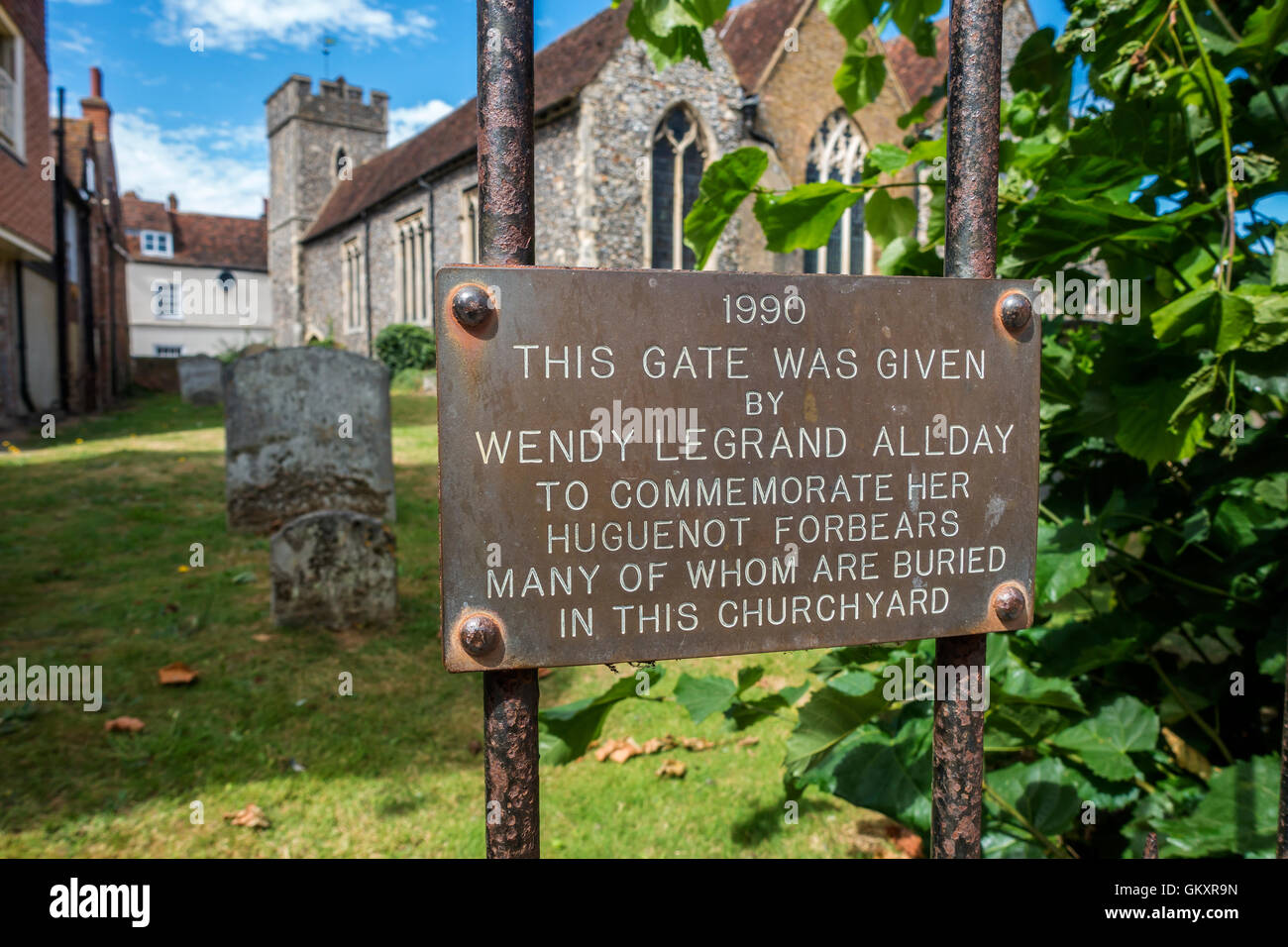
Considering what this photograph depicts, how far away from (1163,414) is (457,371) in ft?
4.30

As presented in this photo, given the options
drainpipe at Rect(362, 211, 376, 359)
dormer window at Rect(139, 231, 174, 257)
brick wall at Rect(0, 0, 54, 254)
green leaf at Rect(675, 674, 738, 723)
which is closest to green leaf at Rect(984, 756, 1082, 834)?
green leaf at Rect(675, 674, 738, 723)

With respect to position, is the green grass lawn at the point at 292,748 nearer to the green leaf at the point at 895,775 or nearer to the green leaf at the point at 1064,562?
Result: the green leaf at the point at 895,775

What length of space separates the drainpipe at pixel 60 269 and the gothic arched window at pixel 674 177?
1071 centimetres

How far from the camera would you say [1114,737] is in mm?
1932

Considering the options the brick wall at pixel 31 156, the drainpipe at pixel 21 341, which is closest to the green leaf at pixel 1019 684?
the brick wall at pixel 31 156

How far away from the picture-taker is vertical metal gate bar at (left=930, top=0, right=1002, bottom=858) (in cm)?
141

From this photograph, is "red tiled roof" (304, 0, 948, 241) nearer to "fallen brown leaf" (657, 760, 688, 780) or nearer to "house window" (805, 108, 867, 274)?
"house window" (805, 108, 867, 274)

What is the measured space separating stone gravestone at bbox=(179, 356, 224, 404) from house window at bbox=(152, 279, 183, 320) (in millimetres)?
23398

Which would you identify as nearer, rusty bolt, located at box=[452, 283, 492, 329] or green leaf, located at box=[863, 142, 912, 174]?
rusty bolt, located at box=[452, 283, 492, 329]

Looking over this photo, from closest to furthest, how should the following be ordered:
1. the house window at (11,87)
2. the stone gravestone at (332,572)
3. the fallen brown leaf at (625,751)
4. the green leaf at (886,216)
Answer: the green leaf at (886,216) < the fallen brown leaf at (625,751) < the stone gravestone at (332,572) < the house window at (11,87)

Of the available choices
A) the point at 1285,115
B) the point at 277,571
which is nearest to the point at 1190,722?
the point at 1285,115

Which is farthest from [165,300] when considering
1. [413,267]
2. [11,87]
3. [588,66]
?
[588,66]

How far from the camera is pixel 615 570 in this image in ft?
4.21

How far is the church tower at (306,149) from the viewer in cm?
3123
